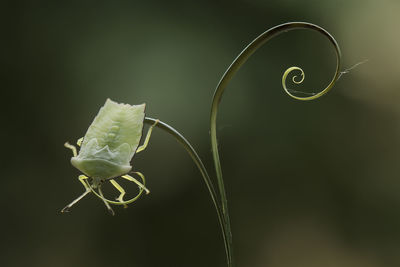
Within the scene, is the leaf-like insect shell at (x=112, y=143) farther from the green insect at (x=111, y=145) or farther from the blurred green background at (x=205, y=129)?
the blurred green background at (x=205, y=129)

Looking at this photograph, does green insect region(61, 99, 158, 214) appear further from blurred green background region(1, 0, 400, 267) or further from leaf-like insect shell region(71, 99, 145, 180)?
blurred green background region(1, 0, 400, 267)

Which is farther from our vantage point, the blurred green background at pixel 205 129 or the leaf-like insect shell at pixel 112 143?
the blurred green background at pixel 205 129

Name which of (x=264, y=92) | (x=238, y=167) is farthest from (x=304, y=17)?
(x=238, y=167)

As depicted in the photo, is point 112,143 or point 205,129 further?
point 205,129

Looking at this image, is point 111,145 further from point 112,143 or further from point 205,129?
point 205,129

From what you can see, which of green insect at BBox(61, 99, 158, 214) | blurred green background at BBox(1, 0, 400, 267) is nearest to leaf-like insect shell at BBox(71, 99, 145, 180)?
green insect at BBox(61, 99, 158, 214)

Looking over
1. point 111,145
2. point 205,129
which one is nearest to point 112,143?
point 111,145

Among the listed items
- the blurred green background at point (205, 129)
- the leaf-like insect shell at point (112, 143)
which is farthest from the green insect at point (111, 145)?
the blurred green background at point (205, 129)
